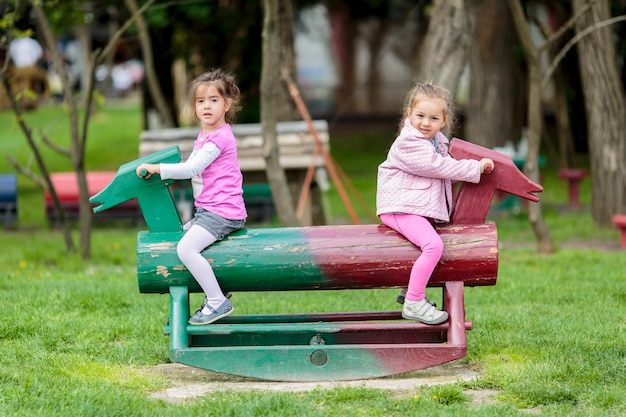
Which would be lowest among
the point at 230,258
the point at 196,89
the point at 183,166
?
the point at 230,258

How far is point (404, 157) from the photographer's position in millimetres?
5012

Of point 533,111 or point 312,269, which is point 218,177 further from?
point 533,111

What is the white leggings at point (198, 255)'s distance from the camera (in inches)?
196

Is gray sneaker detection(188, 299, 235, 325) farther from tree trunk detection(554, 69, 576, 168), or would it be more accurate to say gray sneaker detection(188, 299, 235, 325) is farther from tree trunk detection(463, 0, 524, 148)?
tree trunk detection(554, 69, 576, 168)

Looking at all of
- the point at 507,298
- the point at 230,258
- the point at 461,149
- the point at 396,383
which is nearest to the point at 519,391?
the point at 396,383

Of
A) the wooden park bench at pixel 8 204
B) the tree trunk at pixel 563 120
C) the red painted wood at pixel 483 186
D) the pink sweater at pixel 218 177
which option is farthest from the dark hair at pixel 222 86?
the tree trunk at pixel 563 120

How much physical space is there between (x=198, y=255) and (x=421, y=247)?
1.14 m

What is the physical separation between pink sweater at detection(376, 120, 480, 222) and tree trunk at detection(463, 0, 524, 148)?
11.4 m

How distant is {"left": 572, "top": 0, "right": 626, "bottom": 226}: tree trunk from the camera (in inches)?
457

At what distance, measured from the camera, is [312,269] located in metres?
5.04

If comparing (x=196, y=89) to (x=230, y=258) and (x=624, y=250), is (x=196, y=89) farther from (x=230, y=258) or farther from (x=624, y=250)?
(x=624, y=250)

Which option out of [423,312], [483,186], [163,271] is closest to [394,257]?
[423,312]

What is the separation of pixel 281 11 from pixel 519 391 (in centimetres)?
786

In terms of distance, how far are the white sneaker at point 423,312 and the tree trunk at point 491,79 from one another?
37.7 feet
